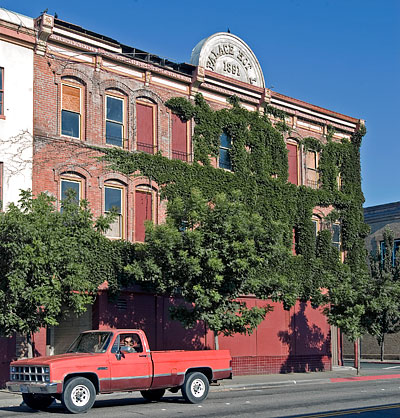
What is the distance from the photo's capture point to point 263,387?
24562 millimetres

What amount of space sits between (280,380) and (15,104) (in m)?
14.4

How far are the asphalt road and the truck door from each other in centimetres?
61

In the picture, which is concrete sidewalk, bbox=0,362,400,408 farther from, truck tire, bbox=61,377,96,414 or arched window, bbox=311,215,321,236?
arched window, bbox=311,215,321,236

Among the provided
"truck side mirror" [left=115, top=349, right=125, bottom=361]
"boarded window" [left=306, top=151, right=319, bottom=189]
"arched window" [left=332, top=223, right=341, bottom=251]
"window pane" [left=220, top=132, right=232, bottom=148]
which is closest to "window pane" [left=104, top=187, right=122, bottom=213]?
"window pane" [left=220, top=132, right=232, bottom=148]

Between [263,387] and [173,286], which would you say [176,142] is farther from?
[263,387]

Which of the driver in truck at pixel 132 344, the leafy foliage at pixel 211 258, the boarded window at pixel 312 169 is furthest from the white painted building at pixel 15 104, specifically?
the boarded window at pixel 312 169

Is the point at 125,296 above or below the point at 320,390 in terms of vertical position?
above

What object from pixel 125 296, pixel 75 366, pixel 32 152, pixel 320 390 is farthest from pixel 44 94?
pixel 320 390

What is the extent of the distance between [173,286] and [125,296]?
11.2 ft

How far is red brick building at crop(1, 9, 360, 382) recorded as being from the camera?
25266mm

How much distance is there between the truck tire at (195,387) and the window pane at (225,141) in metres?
14.8

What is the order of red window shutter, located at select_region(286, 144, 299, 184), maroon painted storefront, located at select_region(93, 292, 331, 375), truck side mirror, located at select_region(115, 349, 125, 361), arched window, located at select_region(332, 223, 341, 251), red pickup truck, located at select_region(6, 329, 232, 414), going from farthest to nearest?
arched window, located at select_region(332, 223, 341, 251) → red window shutter, located at select_region(286, 144, 299, 184) → maroon painted storefront, located at select_region(93, 292, 331, 375) → truck side mirror, located at select_region(115, 349, 125, 361) → red pickup truck, located at select_region(6, 329, 232, 414)

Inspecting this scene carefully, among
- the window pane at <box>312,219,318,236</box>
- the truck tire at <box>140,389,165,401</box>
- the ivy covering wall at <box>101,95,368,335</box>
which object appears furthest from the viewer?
the window pane at <box>312,219,318,236</box>

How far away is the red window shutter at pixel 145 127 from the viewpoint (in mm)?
28031
